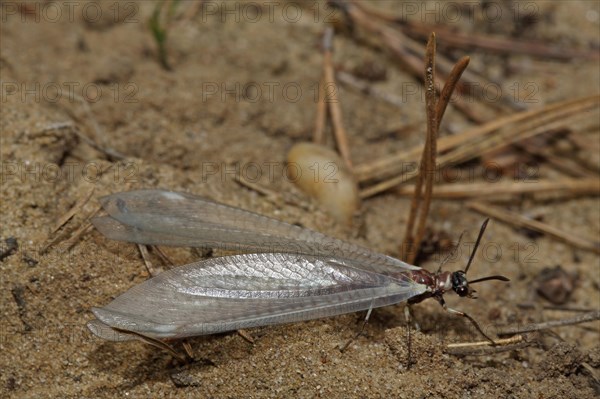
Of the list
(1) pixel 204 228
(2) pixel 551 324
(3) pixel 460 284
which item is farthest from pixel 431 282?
(1) pixel 204 228

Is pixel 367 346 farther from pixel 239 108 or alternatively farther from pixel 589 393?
pixel 239 108

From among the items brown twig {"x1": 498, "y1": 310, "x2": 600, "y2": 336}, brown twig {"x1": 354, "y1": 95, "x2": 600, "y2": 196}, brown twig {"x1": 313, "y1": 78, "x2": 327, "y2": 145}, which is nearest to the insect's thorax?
brown twig {"x1": 498, "y1": 310, "x2": 600, "y2": 336}

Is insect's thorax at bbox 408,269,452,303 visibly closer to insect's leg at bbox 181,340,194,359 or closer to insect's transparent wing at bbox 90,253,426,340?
insect's transparent wing at bbox 90,253,426,340

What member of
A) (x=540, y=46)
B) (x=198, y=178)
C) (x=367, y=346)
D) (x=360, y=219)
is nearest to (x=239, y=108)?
(x=198, y=178)

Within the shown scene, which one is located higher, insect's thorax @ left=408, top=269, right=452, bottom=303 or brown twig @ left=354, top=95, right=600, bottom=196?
brown twig @ left=354, top=95, right=600, bottom=196

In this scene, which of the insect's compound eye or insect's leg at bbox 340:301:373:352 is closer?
insect's leg at bbox 340:301:373:352

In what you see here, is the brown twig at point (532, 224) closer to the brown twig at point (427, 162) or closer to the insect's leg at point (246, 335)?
the brown twig at point (427, 162)
